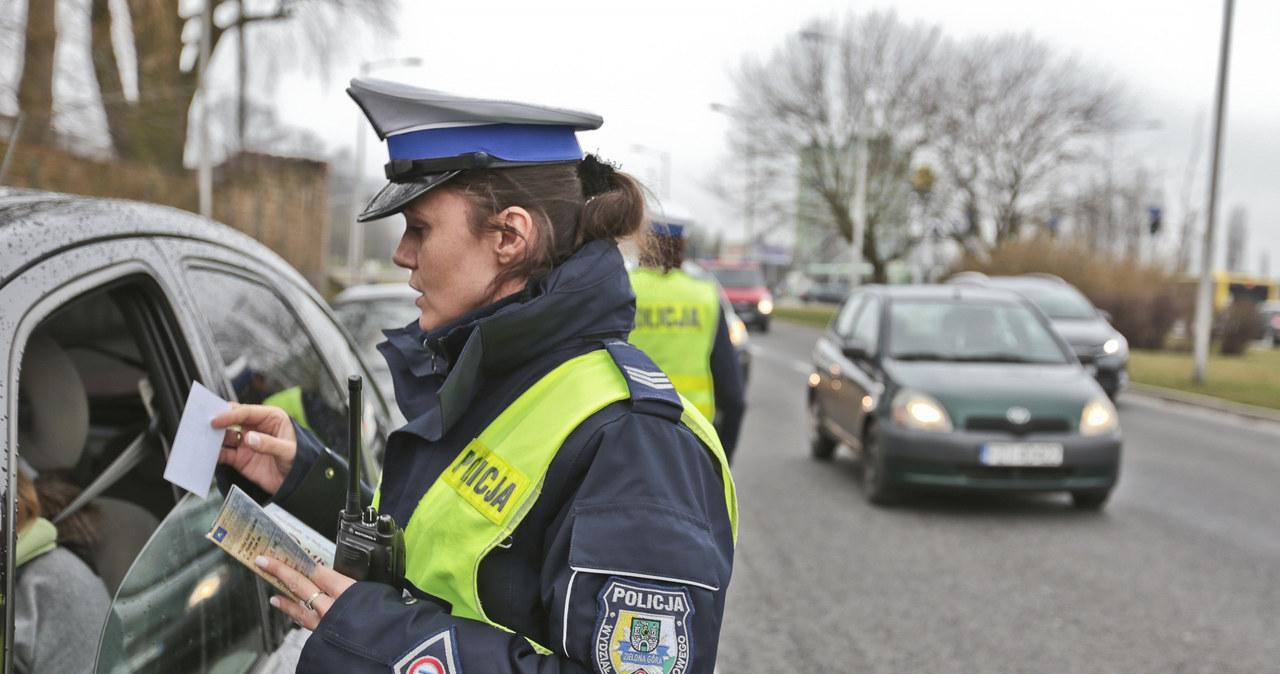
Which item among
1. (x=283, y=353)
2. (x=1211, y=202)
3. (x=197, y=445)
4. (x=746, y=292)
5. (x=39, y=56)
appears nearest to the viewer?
(x=197, y=445)

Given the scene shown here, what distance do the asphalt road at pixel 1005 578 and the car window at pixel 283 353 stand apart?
2218 millimetres

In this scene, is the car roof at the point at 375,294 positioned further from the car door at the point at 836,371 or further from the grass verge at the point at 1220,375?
the grass verge at the point at 1220,375

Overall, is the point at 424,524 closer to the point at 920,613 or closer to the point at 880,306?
the point at 920,613

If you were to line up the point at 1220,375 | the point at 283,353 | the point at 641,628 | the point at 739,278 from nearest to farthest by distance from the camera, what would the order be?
the point at 641,628, the point at 283,353, the point at 1220,375, the point at 739,278

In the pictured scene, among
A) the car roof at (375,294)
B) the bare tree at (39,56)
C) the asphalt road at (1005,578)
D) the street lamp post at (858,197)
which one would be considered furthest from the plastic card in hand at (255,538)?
the street lamp post at (858,197)

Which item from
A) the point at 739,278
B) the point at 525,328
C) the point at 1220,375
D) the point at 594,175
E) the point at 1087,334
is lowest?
the point at 1220,375

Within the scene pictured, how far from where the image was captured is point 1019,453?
6609 mm

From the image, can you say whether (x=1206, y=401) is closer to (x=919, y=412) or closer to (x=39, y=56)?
(x=919, y=412)

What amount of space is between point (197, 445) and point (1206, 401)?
50.4 feet

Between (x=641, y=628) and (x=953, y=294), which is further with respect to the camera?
(x=953, y=294)

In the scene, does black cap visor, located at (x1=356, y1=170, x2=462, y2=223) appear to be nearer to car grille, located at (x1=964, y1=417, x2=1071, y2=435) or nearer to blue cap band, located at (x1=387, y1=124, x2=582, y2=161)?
blue cap band, located at (x1=387, y1=124, x2=582, y2=161)

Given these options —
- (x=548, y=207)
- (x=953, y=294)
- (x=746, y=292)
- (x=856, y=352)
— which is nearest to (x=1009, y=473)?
(x=856, y=352)

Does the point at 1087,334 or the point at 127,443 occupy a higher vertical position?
the point at 127,443

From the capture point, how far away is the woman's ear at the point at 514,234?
1552 millimetres
